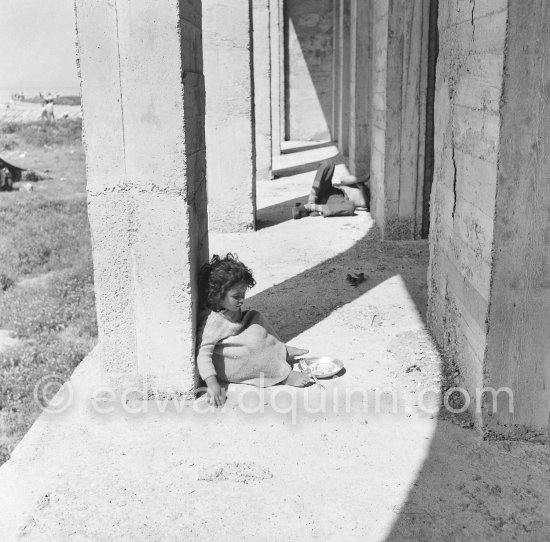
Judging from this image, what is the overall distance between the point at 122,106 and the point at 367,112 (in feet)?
25.1

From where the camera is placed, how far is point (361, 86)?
10.5 meters

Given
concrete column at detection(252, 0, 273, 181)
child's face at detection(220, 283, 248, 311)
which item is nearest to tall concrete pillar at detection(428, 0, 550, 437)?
child's face at detection(220, 283, 248, 311)

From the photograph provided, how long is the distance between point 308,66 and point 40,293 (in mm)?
13886

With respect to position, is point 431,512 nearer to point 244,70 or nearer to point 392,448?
point 392,448

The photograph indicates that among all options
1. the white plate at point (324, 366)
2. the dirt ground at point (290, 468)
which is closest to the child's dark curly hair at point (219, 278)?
the dirt ground at point (290, 468)

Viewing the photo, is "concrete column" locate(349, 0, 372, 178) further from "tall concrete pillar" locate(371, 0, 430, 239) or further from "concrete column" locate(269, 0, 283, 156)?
"concrete column" locate(269, 0, 283, 156)

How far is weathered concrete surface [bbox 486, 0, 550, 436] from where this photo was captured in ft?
9.46

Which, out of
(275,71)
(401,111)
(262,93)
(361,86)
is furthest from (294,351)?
(275,71)

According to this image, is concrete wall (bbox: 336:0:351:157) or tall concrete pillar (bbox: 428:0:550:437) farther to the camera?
concrete wall (bbox: 336:0:351:157)

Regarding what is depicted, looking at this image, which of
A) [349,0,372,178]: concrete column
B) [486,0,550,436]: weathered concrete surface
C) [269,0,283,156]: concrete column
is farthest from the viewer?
[269,0,283,156]: concrete column

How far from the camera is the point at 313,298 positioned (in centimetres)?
553

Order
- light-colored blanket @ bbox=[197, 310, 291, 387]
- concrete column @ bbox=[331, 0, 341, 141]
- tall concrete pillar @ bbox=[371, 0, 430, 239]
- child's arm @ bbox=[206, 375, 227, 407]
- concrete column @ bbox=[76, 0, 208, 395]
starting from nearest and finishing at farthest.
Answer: concrete column @ bbox=[76, 0, 208, 395], child's arm @ bbox=[206, 375, 227, 407], light-colored blanket @ bbox=[197, 310, 291, 387], tall concrete pillar @ bbox=[371, 0, 430, 239], concrete column @ bbox=[331, 0, 341, 141]

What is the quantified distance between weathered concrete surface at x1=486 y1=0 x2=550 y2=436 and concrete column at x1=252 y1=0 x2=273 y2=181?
8295 mm

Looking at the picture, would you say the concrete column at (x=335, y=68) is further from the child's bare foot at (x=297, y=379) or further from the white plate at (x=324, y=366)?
the child's bare foot at (x=297, y=379)
